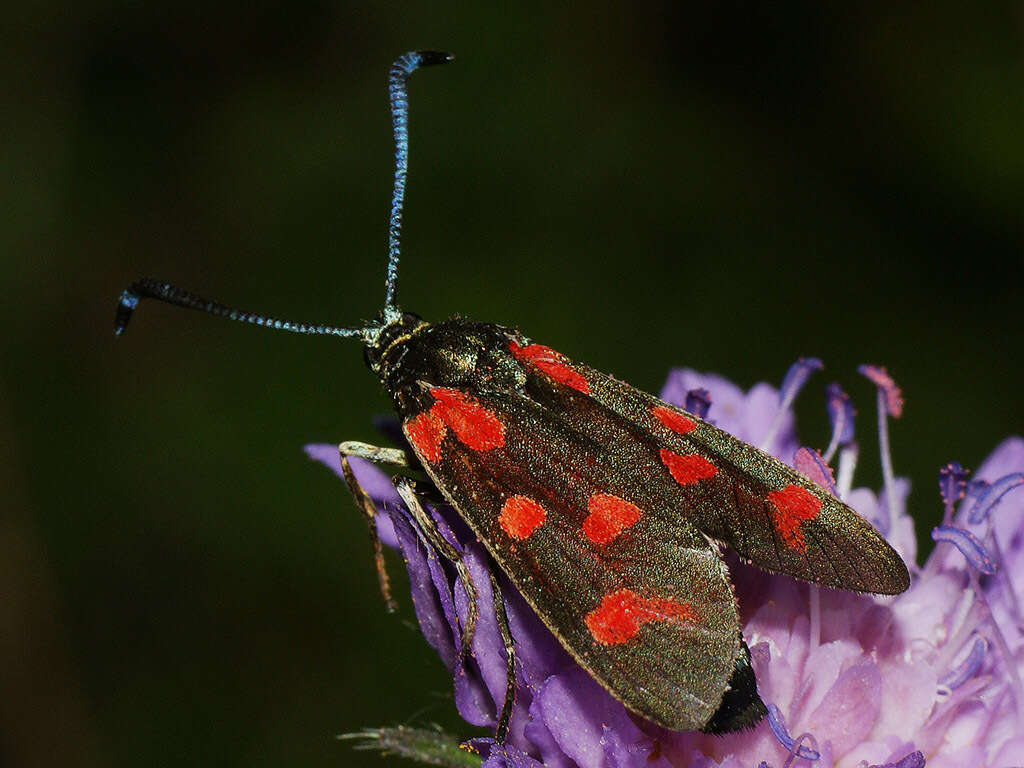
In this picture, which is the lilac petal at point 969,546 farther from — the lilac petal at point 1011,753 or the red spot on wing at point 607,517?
the red spot on wing at point 607,517

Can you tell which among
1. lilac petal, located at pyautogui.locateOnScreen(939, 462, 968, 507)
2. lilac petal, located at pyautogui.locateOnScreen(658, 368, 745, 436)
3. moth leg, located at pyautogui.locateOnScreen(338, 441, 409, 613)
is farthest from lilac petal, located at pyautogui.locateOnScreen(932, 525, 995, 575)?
moth leg, located at pyautogui.locateOnScreen(338, 441, 409, 613)

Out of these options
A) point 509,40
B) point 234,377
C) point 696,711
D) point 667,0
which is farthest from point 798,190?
point 696,711

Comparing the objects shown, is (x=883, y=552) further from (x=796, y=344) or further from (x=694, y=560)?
(x=796, y=344)

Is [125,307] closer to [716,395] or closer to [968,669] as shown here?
[716,395]

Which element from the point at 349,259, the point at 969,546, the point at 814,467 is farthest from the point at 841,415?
the point at 349,259

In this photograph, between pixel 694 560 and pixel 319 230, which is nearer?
pixel 694 560

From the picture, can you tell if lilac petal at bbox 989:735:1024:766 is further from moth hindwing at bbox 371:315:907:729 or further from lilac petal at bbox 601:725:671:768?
lilac petal at bbox 601:725:671:768
